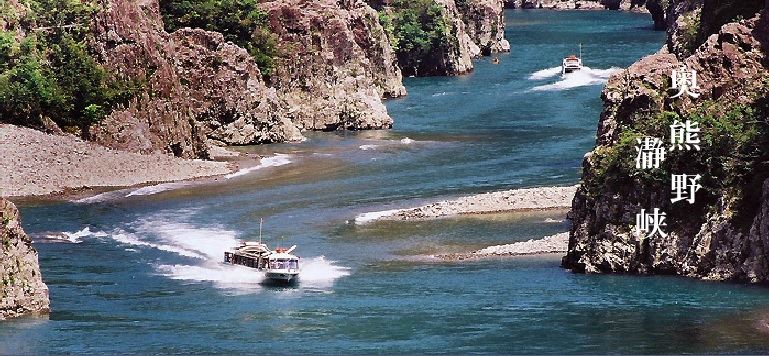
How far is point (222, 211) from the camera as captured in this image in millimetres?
121688

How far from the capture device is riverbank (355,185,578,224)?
119m

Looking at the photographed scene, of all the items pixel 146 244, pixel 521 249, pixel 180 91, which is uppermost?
pixel 180 91

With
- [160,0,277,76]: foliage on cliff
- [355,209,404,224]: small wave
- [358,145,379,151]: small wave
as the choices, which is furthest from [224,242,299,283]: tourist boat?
[160,0,277,76]: foliage on cliff

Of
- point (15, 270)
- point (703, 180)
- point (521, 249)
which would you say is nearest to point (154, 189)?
point (521, 249)

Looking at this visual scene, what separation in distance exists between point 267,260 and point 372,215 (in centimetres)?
2279

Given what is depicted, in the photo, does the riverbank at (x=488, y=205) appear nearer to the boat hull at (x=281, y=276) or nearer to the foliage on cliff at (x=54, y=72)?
the boat hull at (x=281, y=276)

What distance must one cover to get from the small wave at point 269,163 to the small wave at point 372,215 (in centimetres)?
2032

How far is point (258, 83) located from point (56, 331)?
80297 mm

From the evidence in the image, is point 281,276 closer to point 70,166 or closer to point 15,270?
point 15,270

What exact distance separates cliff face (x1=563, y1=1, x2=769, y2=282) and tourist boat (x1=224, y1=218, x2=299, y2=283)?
1414cm

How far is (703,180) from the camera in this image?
91.8m

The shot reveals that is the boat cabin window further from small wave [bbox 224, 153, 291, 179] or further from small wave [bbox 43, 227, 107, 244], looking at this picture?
small wave [bbox 224, 153, 291, 179]

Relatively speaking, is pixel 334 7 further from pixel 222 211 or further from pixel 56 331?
pixel 56 331

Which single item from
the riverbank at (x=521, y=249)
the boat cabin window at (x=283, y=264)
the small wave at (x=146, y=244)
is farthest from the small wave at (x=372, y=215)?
the boat cabin window at (x=283, y=264)
